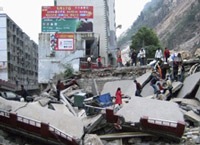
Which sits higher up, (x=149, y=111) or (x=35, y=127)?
(x=149, y=111)

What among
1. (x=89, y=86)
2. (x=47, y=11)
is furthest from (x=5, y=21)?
(x=89, y=86)

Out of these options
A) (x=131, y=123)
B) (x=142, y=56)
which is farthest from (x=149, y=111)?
(x=142, y=56)

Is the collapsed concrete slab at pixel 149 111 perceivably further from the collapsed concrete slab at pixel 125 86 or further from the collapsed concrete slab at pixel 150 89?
the collapsed concrete slab at pixel 125 86

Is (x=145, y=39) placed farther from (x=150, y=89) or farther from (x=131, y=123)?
(x=131, y=123)

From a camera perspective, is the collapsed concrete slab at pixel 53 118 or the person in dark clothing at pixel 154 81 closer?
the collapsed concrete slab at pixel 53 118

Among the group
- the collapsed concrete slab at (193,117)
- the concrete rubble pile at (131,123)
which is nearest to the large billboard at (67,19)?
the concrete rubble pile at (131,123)

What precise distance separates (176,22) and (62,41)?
62.7 meters

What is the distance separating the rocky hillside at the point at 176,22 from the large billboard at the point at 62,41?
1008 inches

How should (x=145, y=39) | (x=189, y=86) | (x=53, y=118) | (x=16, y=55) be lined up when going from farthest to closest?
(x=16, y=55) → (x=145, y=39) → (x=189, y=86) → (x=53, y=118)

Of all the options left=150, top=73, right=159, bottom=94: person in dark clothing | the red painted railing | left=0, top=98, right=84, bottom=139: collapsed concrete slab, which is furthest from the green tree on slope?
the red painted railing

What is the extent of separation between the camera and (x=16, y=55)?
57406mm

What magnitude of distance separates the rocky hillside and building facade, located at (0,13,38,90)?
2468cm

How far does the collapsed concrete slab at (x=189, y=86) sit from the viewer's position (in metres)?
15.4

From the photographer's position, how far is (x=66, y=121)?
11.0m
